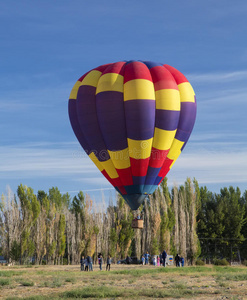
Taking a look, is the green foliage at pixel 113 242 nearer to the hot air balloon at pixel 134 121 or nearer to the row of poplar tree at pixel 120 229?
the row of poplar tree at pixel 120 229

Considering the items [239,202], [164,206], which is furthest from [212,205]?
[164,206]

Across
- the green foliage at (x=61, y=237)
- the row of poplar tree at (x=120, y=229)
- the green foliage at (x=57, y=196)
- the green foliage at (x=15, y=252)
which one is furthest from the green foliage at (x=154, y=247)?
the green foliage at (x=57, y=196)

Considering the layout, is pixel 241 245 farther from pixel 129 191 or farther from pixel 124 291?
pixel 124 291

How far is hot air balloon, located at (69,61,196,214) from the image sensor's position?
21656mm

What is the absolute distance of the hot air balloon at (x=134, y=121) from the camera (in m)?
21.7

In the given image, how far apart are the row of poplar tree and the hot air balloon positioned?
89.6ft

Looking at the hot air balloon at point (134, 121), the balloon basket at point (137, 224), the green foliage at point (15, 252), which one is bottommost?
the green foliage at point (15, 252)

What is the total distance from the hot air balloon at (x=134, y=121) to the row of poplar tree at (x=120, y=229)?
27324 millimetres

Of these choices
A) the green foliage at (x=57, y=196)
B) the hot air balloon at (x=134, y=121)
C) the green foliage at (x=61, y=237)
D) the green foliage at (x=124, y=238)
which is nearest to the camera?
the hot air balloon at (x=134, y=121)

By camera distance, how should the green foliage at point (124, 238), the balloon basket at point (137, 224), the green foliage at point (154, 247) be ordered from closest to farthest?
the balloon basket at point (137, 224), the green foliage at point (154, 247), the green foliage at point (124, 238)

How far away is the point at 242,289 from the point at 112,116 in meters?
→ 9.75

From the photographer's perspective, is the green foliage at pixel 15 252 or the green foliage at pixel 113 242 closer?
the green foliage at pixel 15 252

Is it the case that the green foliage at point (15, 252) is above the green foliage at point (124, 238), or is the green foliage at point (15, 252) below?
below

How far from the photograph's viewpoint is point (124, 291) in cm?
1608
